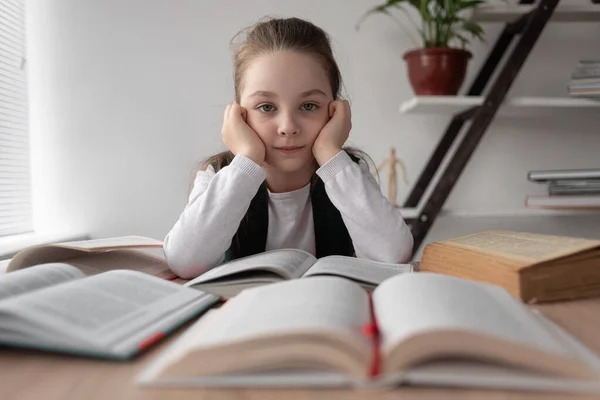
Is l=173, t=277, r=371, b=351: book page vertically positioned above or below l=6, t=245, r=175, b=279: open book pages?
above

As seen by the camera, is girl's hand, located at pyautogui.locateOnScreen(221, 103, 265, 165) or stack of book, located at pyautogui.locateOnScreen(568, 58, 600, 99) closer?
girl's hand, located at pyautogui.locateOnScreen(221, 103, 265, 165)

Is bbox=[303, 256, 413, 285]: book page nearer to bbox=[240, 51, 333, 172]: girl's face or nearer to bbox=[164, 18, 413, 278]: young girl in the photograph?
bbox=[164, 18, 413, 278]: young girl

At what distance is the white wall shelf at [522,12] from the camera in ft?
6.52

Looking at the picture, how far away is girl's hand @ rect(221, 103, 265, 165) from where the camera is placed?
1.21 m

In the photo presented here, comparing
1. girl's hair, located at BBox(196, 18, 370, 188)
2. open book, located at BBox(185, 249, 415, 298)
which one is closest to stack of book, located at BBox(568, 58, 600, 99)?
girl's hair, located at BBox(196, 18, 370, 188)

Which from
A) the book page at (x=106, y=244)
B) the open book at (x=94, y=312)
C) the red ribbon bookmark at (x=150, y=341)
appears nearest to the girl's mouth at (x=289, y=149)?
the book page at (x=106, y=244)

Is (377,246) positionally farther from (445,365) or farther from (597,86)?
(597,86)

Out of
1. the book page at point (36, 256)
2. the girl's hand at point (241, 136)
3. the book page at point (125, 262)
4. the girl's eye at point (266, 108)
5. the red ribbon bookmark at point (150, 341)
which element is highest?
the girl's eye at point (266, 108)

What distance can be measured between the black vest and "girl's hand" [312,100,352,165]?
12cm

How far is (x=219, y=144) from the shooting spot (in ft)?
7.33

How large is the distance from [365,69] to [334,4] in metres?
0.27

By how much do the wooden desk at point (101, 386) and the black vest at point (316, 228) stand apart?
2.59ft

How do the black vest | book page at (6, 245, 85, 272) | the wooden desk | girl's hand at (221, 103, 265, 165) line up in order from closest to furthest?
the wooden desk
book page at (6, 245, 85, 272)
girl's hand at (221, 103, 265, 165)
the black vest

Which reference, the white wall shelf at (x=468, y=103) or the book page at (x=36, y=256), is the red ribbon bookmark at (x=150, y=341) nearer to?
the book page at (x=36, y=256)
